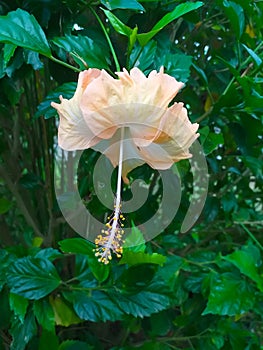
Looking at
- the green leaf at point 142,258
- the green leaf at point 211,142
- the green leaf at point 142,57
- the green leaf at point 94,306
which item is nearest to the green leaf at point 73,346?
the green leaf at point 94,306

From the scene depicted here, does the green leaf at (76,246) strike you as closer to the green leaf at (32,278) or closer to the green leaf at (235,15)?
the green leaf at (32,278)

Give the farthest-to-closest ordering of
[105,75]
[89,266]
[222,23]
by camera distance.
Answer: [222,23] → [89,266] → [105,75]

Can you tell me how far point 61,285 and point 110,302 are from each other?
89 mm

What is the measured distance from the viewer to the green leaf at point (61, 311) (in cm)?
74

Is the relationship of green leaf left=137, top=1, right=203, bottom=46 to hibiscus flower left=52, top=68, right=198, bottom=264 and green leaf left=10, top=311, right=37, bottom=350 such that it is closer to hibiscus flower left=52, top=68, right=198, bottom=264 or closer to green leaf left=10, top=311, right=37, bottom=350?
hibiscus flower left=52, top=68, right=198, bottom=264

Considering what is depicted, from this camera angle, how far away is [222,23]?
2.68 feet

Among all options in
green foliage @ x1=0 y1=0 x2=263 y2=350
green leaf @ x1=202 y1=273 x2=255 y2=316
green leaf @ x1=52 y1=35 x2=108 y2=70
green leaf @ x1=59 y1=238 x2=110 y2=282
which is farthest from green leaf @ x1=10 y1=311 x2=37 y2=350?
green leaf @ x1=52 y1=35 x2=108 y2=70

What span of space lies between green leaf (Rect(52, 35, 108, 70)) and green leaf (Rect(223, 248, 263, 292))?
445 millimetres

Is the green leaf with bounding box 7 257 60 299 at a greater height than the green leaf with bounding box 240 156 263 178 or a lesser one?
lesser

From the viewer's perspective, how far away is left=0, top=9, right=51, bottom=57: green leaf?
0.47 m

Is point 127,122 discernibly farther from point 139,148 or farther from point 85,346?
point 85,346

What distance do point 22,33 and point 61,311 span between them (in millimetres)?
442

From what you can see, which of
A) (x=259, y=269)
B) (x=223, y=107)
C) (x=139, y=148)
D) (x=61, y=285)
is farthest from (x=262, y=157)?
(x=139, y=148)

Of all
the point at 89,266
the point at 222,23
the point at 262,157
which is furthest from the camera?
the point at 262,157
